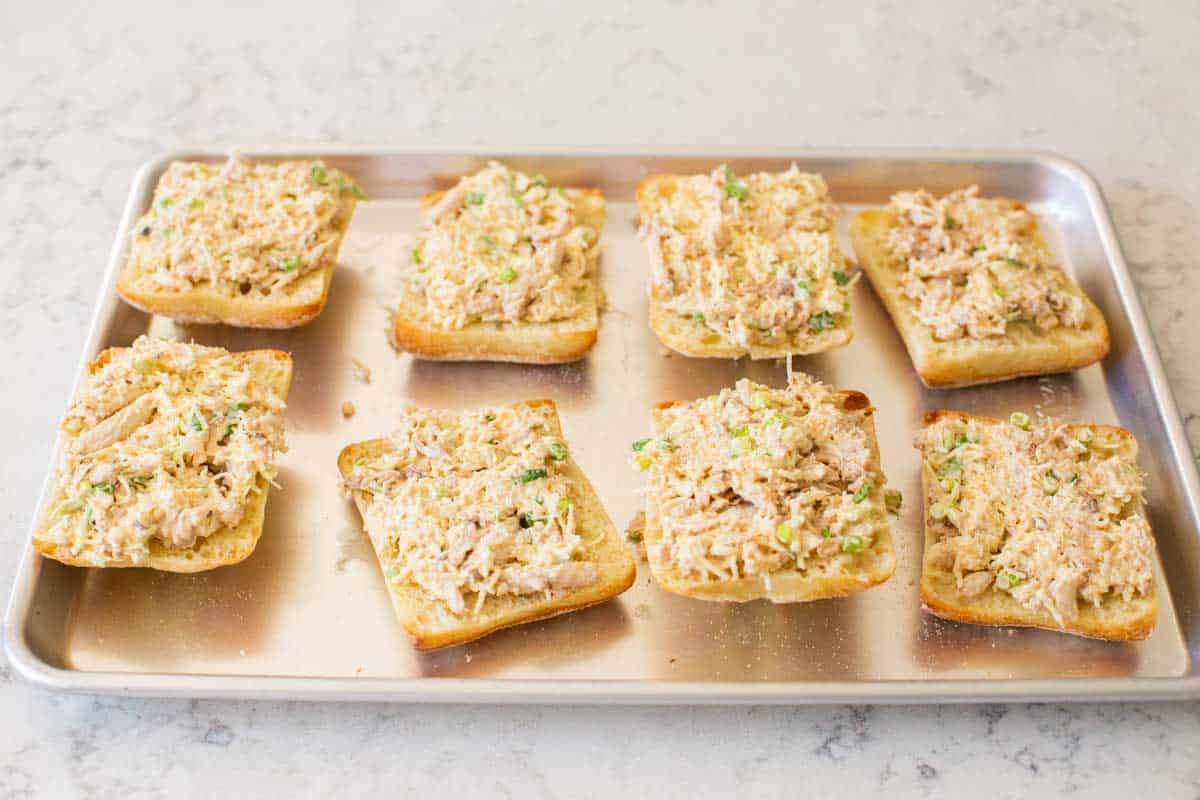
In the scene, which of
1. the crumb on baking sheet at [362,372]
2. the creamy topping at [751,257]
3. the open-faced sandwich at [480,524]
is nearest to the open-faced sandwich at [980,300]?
the creamy topping at [751,257]

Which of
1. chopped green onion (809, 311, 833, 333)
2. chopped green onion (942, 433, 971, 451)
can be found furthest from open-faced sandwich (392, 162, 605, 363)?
chopped green onion (942, 433, 971, 451)

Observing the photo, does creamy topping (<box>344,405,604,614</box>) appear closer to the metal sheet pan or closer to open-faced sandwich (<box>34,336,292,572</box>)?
the metal sheet pan

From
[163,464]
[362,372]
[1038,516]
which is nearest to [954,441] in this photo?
[1038,516]

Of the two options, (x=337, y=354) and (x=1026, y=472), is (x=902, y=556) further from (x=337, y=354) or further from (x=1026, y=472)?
(x=337, y=354)

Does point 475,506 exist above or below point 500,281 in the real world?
below

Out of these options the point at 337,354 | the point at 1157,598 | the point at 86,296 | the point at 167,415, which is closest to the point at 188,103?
the point at 86,296

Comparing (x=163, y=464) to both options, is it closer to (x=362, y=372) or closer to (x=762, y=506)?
(x=362, y=372)

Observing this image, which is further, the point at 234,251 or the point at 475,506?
the point at 234,251
